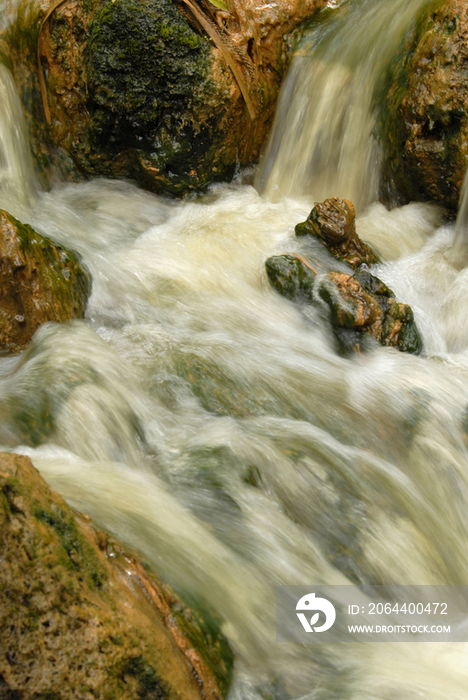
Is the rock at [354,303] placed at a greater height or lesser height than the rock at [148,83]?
lesser

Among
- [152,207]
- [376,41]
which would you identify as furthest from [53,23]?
[376,41]

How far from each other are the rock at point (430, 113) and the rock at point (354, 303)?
1.44 meters

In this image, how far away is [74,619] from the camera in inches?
60.1

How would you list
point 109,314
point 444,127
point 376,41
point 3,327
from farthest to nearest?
1. point 376,41
2. point 444,127
3. point 109,314
4. point 3,327

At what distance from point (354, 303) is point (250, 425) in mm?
1422

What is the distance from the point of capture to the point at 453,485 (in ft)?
10.6

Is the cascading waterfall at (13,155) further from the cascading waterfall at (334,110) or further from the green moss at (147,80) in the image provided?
the cascading waterfall at (334,110)

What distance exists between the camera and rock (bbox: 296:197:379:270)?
15.2 ft

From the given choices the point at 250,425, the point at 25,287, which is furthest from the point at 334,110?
the point at 250,425

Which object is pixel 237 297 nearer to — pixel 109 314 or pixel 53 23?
pixel 109 314

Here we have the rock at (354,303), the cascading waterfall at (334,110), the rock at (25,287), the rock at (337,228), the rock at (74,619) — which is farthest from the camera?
the cascading waterfall at (334,110)

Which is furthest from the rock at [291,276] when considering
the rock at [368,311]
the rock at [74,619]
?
the rock at [74,619]

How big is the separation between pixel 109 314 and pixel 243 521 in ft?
6.52

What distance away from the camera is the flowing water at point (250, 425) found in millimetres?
2148
